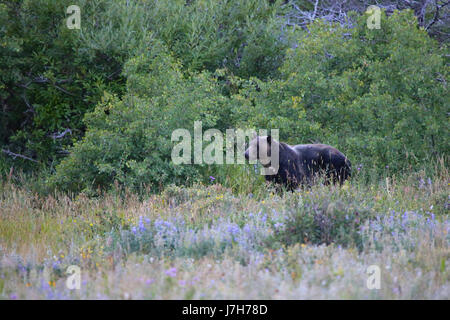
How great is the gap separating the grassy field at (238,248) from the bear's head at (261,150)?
1.58 metres

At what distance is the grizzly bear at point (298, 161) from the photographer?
955 cm

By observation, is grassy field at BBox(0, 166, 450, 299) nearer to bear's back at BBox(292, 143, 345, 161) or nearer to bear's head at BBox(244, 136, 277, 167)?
bear's head at BBox(244, 136, 277, 167)

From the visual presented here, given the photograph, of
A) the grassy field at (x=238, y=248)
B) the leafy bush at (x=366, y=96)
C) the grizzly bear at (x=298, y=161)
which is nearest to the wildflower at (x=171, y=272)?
the grassy field at (x=238, y=248)

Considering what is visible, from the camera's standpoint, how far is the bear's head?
959 centimetres

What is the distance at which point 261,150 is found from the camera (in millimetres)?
9617

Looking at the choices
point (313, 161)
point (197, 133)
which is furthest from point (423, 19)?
point (197, 133)

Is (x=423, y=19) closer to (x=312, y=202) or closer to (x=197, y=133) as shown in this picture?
(x=197, y=133)

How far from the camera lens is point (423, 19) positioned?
14.6 meters

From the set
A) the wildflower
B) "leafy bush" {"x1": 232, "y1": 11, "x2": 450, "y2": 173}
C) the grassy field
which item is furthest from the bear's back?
the wildflower

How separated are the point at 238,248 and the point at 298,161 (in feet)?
14.5

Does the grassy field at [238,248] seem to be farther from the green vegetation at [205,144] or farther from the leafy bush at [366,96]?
the leafy bush at [366,96]

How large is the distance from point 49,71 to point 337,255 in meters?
9.89

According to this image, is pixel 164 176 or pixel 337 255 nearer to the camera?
pixel 337 255

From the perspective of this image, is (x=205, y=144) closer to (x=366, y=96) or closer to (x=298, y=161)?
(x=298, y=161)
